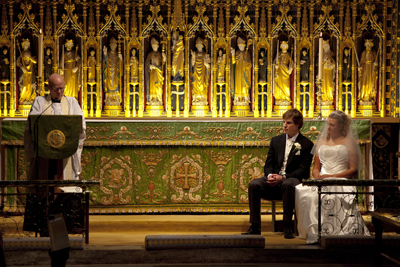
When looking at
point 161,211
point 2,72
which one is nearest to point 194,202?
point 161,211

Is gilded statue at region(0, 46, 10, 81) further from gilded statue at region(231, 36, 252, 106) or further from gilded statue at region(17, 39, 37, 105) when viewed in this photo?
gilded statue at region(231, 36, 252, 106)

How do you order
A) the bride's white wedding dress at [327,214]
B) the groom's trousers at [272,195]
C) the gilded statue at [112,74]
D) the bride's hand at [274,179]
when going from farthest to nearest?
the gilded statue at [112,74]
the bride's hand at [274,179]
the groom's trousers at [272,195]
the bride's white wedding dress at [327,214]

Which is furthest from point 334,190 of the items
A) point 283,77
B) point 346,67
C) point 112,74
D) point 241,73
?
point 112,74

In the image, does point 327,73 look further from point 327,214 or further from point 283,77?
point 327,214

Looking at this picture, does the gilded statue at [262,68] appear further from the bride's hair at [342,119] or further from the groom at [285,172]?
the bride's hair at [342,119]

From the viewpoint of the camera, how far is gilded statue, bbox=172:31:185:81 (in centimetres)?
762

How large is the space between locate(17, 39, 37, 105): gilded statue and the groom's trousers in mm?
3958

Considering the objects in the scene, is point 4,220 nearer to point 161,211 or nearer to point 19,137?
point 19,137

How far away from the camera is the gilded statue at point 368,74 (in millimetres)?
7641

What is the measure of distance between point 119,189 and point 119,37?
2.48m

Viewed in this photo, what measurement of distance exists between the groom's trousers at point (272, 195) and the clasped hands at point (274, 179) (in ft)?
0.16

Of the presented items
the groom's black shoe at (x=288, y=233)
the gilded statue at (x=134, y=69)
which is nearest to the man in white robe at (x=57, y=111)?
the gilded statue at (x=134, y=69)

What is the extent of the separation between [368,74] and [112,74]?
150 inches

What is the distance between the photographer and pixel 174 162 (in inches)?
253
